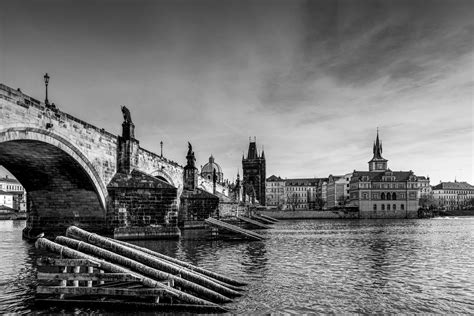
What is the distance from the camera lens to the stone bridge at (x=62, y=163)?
1847 cm

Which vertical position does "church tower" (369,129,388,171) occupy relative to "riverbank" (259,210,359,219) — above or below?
above

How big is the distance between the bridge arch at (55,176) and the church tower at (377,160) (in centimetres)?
12435

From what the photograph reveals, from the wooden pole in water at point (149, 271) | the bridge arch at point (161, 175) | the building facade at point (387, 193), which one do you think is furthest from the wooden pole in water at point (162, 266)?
the building facade at point (387, 193)

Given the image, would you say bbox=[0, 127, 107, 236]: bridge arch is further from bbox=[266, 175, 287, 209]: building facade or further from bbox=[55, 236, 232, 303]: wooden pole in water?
bbox=[266, 175, 287, 209]: building facade

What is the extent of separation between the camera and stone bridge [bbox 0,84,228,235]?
18.5 metres

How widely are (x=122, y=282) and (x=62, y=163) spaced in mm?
14947

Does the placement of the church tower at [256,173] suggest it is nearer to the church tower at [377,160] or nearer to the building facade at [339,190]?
the building facade at [339,190]

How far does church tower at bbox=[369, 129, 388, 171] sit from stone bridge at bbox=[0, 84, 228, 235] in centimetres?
12084

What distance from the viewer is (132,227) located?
968 inches

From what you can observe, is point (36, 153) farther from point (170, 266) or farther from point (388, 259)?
point (388, 259)

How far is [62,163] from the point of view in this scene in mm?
22172

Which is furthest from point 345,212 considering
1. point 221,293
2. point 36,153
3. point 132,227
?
point 221,293

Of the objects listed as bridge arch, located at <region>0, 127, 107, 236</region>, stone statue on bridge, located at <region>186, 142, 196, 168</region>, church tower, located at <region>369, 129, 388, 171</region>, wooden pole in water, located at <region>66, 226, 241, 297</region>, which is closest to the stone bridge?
bridge arch, located at <region>0, 127, 107, 236</region>

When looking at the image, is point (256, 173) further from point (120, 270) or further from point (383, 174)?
point (120, 270)
